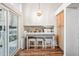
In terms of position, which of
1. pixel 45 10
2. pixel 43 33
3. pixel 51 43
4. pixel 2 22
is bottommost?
pixel 51 43

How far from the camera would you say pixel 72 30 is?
5027 millimetres

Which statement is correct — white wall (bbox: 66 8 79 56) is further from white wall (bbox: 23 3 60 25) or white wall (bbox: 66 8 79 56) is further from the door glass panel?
white wall (bbox: 23 3 60 25)

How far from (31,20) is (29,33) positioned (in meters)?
0.92

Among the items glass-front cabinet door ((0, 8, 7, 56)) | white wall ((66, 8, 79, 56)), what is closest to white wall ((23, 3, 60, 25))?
white wall ((66, 8, 79, 56))

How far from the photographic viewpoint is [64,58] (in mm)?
1154

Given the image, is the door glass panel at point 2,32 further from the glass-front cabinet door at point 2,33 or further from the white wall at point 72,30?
the white wall at point 72,30

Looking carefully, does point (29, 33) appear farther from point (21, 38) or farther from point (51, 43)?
point (51, 43)

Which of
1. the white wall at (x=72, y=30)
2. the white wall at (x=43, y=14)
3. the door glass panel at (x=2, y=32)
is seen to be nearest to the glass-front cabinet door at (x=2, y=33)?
the door glass panel at (x=2, y=32)

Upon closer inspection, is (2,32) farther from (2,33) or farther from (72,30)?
(72,30)

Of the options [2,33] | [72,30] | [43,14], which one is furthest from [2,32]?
[43,14]

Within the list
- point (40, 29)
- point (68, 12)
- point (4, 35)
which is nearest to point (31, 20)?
point (40, 29)

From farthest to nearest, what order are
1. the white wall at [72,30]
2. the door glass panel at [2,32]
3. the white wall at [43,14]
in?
the white wall at [43,14]
the white wall at [72,30]
the door glass panel at [2,32]

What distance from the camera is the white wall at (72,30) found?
16.4ft

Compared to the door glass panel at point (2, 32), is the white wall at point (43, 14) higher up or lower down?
higher up
